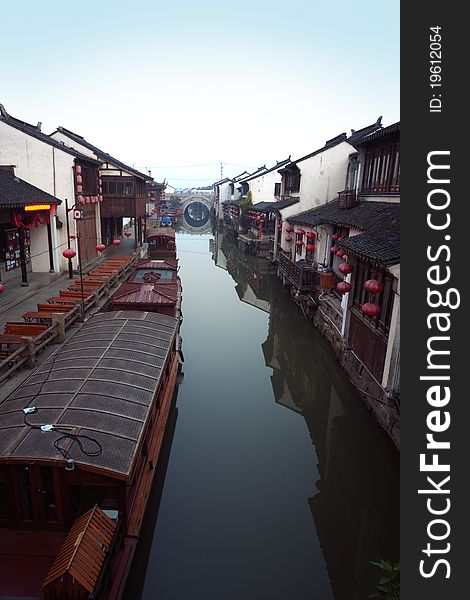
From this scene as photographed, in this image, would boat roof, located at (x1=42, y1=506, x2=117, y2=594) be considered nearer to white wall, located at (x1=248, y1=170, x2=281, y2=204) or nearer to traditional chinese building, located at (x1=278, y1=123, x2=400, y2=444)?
traditional chinese building, located at (x1=278, y1=123, x2=400, y2=444)

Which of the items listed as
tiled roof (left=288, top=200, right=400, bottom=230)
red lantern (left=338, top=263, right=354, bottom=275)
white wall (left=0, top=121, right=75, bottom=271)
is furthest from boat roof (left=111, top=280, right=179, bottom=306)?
white wall (left=0, top=121, right=75, bottom=271)

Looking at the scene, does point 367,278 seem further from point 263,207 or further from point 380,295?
point 263,207

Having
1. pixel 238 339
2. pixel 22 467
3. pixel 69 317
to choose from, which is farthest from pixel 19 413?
pixel 238 339

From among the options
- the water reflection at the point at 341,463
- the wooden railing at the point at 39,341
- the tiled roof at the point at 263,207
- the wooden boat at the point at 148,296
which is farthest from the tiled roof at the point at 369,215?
the tiled roof at the point at 263,207

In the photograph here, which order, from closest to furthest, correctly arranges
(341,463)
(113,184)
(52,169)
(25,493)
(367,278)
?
(25,493) < (341,463) < (367,278) < (52,169) < (113,184)

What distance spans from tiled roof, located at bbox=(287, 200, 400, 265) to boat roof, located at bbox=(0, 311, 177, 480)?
6.61 m

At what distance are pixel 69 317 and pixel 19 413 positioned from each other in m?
8.66

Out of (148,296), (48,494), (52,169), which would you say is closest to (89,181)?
(52,169)

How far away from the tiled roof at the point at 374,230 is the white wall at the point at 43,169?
1495 cm

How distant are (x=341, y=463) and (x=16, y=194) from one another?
657 inches

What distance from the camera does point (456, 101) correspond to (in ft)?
19.8

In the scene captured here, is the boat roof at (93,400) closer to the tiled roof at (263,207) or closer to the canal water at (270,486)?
the canal water at (270,486)

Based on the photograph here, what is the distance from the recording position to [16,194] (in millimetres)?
17766

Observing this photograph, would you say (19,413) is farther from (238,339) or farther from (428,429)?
(238,339)
